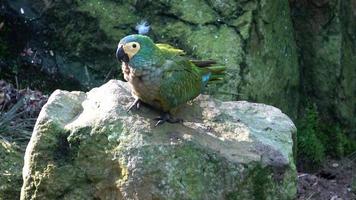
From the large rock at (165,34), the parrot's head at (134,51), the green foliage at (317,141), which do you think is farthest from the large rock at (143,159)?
the green foliage at (317,141)

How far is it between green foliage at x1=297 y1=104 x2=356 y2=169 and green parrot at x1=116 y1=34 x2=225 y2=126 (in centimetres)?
249

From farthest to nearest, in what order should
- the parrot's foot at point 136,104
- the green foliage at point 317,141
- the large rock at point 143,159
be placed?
the green foliage at point 317,141
the parrot's foot at point 136,104
the large rock at point 143,159

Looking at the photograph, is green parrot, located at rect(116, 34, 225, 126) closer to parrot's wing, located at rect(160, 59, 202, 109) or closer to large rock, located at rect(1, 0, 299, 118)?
parrot's wing, located at rect(160, 59, 202, 109)

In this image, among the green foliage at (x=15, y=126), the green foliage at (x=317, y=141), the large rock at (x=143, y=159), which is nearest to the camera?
the large rock at (x=143, y=159)

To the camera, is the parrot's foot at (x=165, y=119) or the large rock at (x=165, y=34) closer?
the parrot's foot at (x=165, y=119)

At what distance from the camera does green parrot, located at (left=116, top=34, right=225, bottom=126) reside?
450 cm

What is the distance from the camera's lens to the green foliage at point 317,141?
7.03 meters

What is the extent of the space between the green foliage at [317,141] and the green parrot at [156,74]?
2495 millimetres

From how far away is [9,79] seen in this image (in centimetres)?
681

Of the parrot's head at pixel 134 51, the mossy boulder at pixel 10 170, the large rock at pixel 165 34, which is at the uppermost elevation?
the parrot's head at pixel 134 51

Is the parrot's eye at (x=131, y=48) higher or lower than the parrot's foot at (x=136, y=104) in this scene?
higher

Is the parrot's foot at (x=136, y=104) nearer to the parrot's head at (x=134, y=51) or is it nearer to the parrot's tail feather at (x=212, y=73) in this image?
the parrot's head at (x=134, y=51)

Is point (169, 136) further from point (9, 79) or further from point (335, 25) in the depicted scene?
point (335, 25)

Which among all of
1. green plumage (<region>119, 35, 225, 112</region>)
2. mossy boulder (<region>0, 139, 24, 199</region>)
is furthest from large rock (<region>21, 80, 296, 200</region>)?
mossy boulder (<region>0, 139, 24, 199</region>)
